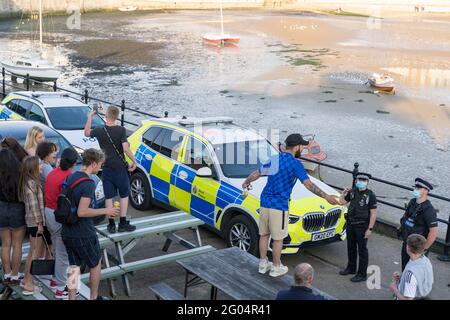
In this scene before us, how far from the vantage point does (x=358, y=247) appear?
816cm

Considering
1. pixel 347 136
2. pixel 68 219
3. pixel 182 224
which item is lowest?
pixel 347 136

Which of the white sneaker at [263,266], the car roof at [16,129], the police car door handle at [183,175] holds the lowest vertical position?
the white sneaker at [263,266]

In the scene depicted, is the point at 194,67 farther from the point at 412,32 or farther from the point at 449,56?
the point at 412,32

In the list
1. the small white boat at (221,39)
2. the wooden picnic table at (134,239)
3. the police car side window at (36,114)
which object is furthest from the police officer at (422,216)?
the small white boat at (221,39)

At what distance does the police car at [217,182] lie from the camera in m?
8.38

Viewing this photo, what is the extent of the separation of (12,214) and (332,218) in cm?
451

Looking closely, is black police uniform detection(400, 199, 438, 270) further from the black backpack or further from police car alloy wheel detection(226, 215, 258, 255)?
the black backpack

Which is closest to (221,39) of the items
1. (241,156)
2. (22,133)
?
(22,133)

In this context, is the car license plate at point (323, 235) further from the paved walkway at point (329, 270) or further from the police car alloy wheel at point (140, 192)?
the police car alloy wheel at point (140, 192)

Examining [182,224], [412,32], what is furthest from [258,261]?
[412,32]

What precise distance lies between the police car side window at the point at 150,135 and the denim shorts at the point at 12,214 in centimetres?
433

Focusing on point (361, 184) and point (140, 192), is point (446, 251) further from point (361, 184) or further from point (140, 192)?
point (140, 192)

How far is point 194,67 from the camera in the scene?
4306 centimetres
